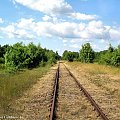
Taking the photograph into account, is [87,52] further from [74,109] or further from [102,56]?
[74,109]

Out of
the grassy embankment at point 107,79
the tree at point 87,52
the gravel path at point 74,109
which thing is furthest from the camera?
the tree at point 87,52

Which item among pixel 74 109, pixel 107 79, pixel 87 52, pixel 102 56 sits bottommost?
pixel 74 109

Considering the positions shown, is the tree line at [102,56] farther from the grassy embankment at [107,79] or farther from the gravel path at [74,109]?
the gravel path at [74,109]

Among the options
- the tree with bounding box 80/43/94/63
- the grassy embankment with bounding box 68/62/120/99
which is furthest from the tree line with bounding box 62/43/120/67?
the grassy embankment with bounding box 68/62/120/99

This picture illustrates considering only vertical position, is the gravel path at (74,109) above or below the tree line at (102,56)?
below

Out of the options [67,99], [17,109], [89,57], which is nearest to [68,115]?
[17,109]

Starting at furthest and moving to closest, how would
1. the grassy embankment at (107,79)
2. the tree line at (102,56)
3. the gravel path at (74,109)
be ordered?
the tree line at (102,56) → the grassy embankment at (107,79) → the gravel path at (74,109)

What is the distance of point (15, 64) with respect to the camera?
34438 millimetres

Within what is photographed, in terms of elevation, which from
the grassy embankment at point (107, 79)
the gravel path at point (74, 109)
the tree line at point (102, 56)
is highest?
the tree line at point (102, 56)

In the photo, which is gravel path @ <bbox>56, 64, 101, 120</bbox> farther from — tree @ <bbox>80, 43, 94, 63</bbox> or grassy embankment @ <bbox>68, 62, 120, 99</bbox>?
tree @ <bbox>80, 43, 94, 63</bbox>

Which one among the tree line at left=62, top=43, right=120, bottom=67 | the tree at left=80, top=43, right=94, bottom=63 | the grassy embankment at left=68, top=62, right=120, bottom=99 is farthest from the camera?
the tree at left=80, top=43, right=94, bottom=63

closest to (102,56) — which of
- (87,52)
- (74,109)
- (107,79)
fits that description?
(87,52)

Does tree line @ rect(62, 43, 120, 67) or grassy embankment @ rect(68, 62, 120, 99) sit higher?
tree line @ rect(62, 43, 120, 67)

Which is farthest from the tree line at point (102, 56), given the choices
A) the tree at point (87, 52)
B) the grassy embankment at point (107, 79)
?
the grassy embankment at point (107, 79)
